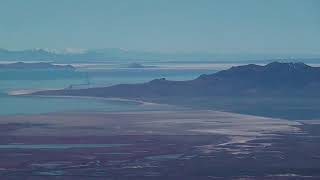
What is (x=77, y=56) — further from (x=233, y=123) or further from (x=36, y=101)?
(x=233, y=123)

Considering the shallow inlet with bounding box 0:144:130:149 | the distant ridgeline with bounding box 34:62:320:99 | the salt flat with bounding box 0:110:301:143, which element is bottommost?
the shallow inlet with bounding box 0:144:130:149

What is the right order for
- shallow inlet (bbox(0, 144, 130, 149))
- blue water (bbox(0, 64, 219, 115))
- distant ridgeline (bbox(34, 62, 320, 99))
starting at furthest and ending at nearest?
1. distant ridgeline (bbox(34, 62, 320, 99))
2. blue water (bbox(0, 64, 219, 115))
3. shallow inlet (bbox(0, 144, 130, 149))

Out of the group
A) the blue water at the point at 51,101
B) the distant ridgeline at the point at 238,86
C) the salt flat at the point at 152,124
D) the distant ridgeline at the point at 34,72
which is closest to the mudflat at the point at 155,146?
the salt flat at the point at 152,124

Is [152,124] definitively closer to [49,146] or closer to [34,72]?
[49,146]

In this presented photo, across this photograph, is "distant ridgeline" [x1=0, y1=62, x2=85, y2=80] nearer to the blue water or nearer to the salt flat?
the blue water

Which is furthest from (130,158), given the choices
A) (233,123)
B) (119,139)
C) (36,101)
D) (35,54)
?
(35,54)

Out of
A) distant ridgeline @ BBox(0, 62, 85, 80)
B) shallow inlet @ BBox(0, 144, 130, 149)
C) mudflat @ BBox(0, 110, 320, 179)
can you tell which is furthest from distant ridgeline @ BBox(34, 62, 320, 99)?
shallow inlet @ BBox(0, 144, 130, 149)

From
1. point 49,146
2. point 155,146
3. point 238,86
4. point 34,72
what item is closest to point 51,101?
point 238,86
